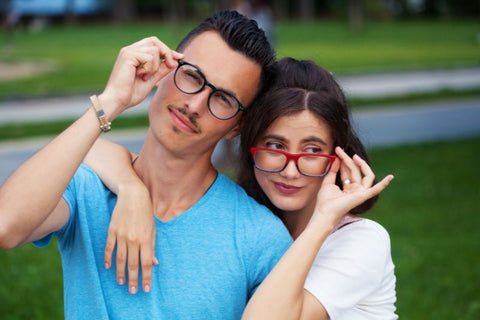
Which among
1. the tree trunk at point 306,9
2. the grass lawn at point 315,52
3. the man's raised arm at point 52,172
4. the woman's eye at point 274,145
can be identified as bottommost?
the tree trunk at point 306,9

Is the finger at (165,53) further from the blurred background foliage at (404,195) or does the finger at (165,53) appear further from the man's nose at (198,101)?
the blurred background foliage at (404,195)

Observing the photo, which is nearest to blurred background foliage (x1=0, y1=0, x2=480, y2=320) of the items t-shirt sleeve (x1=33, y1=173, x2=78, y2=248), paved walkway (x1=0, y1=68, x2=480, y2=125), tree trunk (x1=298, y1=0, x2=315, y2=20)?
paved walkway (x1=0, y1=68, x2=480, y2=125)

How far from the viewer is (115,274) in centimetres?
236

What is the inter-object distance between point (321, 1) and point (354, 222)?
62686 millimetres

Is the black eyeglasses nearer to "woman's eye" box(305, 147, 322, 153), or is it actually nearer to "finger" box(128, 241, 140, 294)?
"woman's eye" box(305, 147, 322, 153)

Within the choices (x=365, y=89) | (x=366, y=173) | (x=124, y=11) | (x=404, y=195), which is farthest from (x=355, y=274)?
(x=124, y=11)

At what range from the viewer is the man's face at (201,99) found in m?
2.39

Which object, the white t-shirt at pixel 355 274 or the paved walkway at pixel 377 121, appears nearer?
the white t-shirt at pixel 355 274

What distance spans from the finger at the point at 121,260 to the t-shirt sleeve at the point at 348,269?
617mm

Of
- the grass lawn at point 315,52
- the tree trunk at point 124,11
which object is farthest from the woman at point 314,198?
the tree trunk at point 124,11

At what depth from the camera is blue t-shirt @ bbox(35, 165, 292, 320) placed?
2311 mm

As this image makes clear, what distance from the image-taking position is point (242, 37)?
2471mm

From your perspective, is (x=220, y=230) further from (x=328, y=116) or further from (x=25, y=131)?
(x=25, y=131)

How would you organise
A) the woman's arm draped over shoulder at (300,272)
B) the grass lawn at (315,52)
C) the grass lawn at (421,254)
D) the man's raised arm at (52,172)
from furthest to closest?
the grass lawn at (315,52), the grass lawn at (421,254), the woman's arm draped over shoulder at (300,272), the man's raised arm at (52,172)
